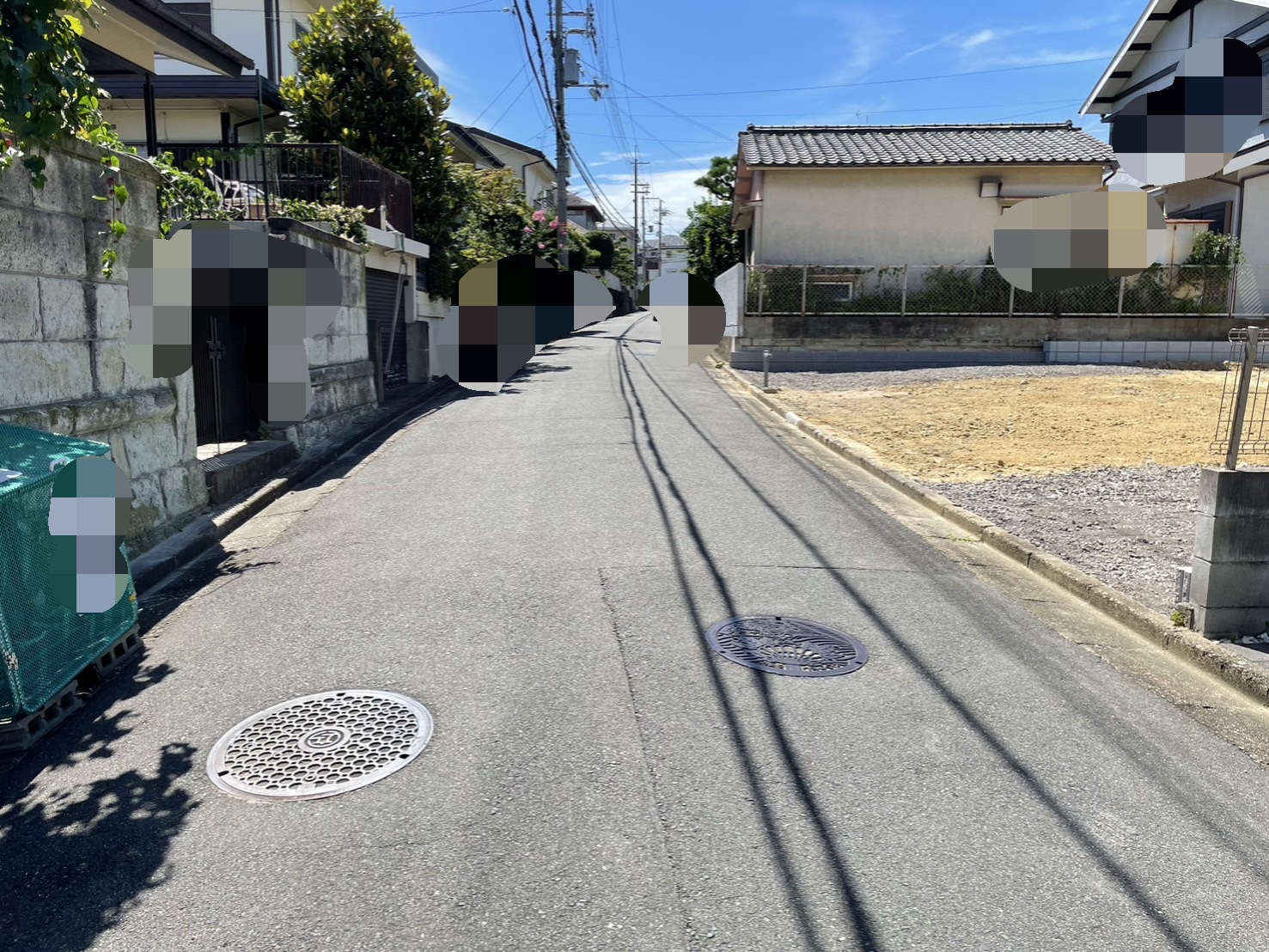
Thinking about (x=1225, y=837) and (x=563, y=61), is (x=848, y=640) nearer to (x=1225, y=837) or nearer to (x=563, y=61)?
(x=1225, y=837)

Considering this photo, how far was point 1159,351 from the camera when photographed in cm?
1895

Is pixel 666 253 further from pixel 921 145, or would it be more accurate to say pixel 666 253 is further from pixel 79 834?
pixel 79 834

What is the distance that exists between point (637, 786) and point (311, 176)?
13.1 metres

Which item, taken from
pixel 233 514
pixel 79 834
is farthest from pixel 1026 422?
pixel 79 834

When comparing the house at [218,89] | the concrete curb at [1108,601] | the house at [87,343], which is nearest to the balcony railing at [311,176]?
the house at [218,89]

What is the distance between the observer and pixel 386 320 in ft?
51.4

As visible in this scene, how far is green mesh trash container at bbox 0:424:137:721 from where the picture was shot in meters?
3.65

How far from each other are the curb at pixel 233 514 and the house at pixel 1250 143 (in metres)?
10.7

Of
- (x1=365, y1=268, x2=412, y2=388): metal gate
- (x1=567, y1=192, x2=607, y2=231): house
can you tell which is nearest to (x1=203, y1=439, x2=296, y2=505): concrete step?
(x1=365, y1=268, x2=412, y2=388): metal gate

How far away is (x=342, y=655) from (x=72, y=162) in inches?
145

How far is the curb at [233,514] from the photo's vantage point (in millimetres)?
5984

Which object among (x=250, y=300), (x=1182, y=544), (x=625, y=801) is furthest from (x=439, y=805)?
(x=250, y=300)

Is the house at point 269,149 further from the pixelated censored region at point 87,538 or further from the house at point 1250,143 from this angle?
the house at point 1250,143

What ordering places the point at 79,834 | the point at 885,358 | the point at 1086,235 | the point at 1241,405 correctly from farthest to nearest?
the point at 885,358 → the point at 1086,235 → the point at 1241,405 → the point at 79,834
